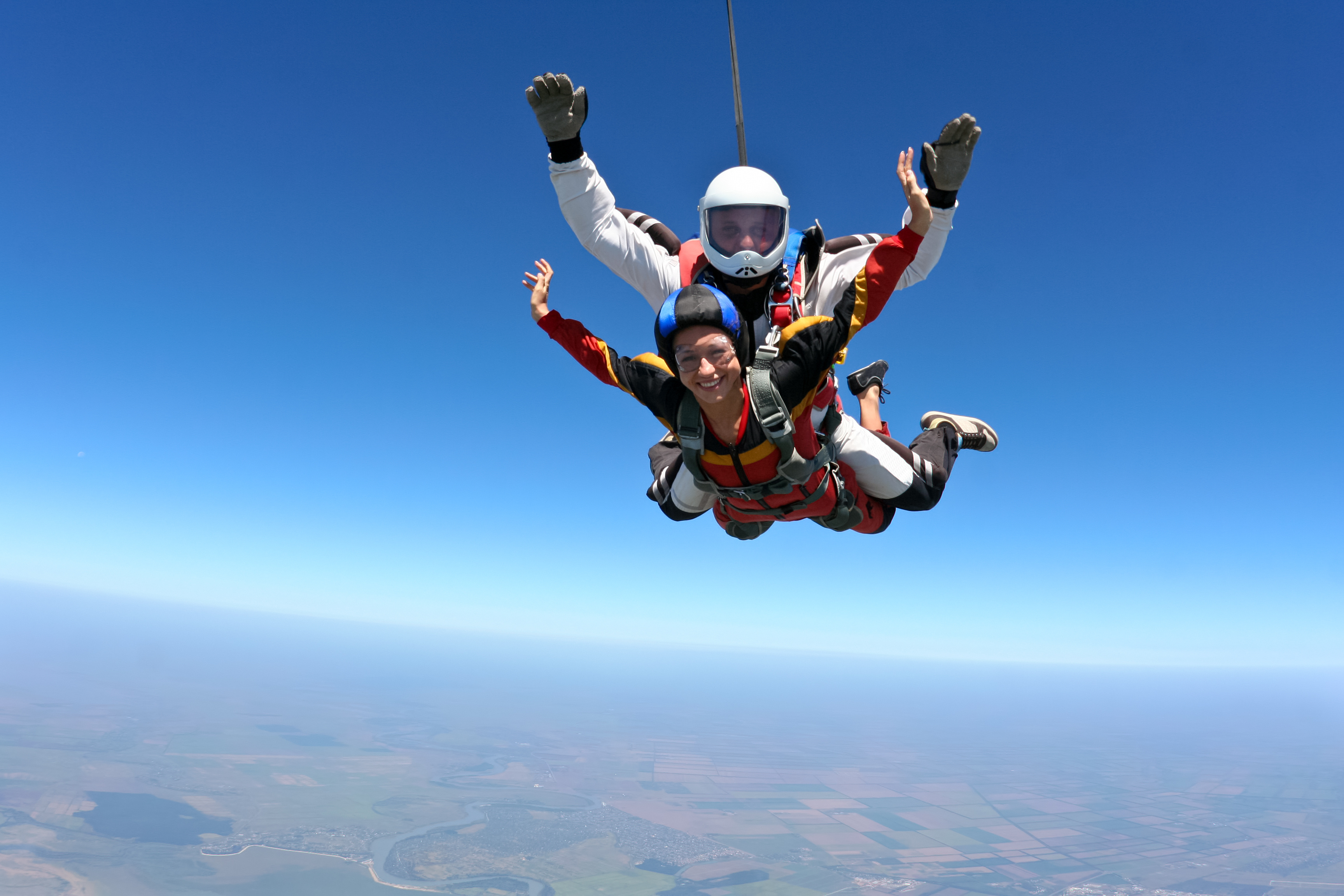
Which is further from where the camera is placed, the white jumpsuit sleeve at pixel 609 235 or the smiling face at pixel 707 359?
the white jumpsuit sleeve at pixel 609 235

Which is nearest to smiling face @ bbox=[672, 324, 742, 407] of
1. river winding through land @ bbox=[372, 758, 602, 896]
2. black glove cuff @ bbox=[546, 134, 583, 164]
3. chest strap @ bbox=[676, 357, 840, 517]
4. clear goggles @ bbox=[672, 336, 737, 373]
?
→ clear goggles @ bbox=[672, 336, 737, 373]

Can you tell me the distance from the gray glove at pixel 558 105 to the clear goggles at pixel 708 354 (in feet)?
3.55

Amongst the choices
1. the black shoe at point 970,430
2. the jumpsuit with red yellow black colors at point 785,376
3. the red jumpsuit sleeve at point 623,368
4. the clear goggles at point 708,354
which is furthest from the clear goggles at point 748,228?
the black shoe at point 970,430

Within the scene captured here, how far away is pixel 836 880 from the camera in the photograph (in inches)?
3255

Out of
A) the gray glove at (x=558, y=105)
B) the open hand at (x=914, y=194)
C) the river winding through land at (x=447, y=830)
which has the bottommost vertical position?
the river winding through land at (x=447, y=830)

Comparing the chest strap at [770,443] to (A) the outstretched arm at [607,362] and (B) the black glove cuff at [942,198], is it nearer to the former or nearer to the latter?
(A) the outstretched arm at [607,362]

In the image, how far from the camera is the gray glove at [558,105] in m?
2.75

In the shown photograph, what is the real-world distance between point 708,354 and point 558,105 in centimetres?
124

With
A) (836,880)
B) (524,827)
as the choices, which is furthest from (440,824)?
(836,880)

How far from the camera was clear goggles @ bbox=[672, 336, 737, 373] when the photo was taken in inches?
107

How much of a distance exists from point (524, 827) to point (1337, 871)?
112222mm

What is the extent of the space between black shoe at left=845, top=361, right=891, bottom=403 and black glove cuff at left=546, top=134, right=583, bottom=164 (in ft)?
6.88

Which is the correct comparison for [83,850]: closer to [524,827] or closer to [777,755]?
[524,827]

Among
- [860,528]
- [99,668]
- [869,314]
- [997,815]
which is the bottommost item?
[99,668]
